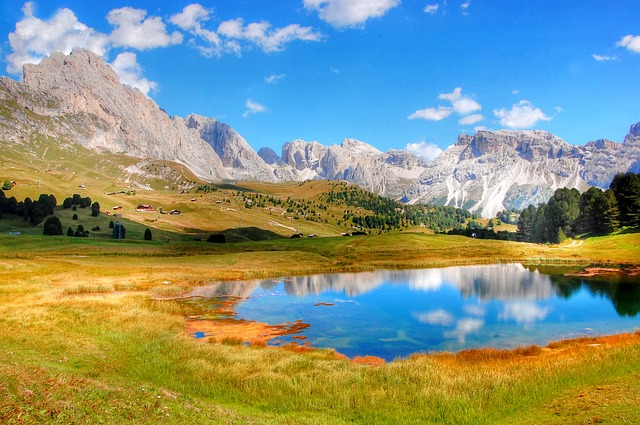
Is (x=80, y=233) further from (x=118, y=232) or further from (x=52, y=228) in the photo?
(x=118, y=232)

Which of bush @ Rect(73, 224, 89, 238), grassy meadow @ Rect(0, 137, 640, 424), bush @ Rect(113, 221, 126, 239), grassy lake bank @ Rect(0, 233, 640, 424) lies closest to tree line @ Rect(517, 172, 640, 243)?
grassy lake bank @ Rect(0, 233, 640, 424)

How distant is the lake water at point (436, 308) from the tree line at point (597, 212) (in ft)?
230

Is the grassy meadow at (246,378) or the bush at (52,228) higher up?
the bush at (52,228)

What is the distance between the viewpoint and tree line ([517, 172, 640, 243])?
482ft

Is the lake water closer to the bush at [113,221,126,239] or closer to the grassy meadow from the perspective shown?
the grassy meadow

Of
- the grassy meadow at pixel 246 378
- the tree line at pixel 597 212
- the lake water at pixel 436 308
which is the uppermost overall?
the tree line at pixel 597 212

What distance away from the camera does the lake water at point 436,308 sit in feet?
153

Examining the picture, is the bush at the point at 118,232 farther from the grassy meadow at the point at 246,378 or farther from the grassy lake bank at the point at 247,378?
the grassy lake bank at the point at 247,378

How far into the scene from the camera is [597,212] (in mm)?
158500

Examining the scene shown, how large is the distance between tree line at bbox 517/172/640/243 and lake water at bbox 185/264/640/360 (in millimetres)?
70094

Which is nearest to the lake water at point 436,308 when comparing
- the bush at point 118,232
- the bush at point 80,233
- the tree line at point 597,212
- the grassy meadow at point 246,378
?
the grassy meadow at point 246,378

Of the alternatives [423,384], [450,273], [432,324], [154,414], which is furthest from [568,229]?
[154,414]

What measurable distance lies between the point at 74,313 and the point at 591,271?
10119 cm

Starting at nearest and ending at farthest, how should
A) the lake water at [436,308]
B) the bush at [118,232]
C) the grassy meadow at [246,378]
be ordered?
the grassy meadow at [246,378] → the lake water at [436,308] → the bush at [118,232]
